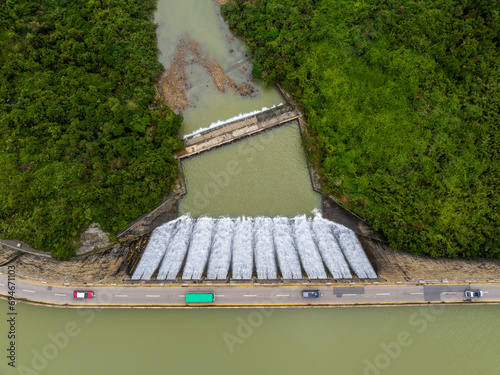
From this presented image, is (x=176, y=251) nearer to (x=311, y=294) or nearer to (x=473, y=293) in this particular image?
(x=311, y=294)

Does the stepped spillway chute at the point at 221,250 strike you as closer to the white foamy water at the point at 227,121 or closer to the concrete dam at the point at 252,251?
the concrete dam at the point at 252,251

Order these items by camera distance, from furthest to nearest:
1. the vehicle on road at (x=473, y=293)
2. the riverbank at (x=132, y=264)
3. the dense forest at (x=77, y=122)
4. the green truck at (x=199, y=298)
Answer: the dense forest at (x=77, y=122), the riverbank at (x=132, y=264), the vehicle on road at (x=473, y=293), the green truck at (x=199, y=298)

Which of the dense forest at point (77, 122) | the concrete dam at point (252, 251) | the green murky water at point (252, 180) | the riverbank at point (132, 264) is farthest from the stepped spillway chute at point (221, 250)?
the dense forest at point (77, 122)

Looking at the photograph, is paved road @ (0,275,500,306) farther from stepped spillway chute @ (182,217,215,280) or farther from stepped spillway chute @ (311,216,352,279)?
stepped spillway chute @ (311,216,352,279)

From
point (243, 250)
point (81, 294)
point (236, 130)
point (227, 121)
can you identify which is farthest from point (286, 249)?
point (81, 294)

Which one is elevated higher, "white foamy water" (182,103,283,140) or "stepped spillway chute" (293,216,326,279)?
"white foamy water" (182,103,283,140)

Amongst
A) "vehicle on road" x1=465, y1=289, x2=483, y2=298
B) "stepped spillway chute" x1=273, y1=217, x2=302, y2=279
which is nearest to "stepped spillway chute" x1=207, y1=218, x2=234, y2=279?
"stepped spillway chute" x1=273, y1=217, x2=302, y2=279
